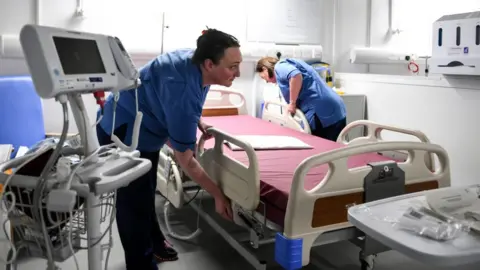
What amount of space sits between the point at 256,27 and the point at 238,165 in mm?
2778

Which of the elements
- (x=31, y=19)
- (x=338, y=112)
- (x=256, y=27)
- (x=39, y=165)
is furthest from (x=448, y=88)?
(x=31, y=19)

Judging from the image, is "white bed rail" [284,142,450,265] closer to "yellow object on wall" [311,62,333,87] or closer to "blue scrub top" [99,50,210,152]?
"blue scrub top" [99,50,210,152]

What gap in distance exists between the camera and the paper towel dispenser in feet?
10.5

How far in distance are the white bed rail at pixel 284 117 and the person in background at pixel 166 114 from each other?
156cm

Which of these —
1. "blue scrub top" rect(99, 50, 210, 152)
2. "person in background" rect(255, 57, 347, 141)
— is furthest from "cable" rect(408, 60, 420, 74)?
"blue scrub top" rect(99, 50, 210, 152)

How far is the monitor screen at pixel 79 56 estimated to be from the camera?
1.34 m

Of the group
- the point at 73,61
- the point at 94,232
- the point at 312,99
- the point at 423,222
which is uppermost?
the point at 73,61

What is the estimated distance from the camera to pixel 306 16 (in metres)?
5.02

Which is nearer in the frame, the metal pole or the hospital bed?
the metal pole

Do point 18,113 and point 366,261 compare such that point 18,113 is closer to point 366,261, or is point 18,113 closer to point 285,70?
point 285,70

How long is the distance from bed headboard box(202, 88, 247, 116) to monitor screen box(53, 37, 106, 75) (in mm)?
2769

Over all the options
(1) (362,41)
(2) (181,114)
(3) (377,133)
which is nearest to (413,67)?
(1) (362,41)

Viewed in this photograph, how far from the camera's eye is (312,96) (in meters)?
3.75

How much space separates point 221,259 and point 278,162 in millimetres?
758
